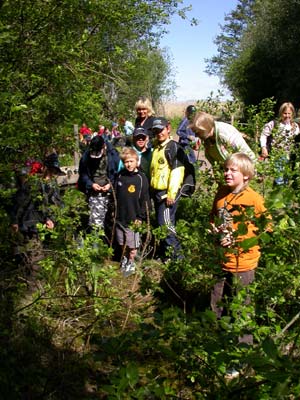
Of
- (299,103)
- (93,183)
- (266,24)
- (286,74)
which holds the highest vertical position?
(266,24)

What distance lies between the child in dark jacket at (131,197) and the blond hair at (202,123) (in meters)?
1.09

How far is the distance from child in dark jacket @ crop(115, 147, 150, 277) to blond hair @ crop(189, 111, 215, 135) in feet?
3.58

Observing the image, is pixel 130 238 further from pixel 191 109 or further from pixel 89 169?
pixel 191 109

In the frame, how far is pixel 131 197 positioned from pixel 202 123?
1.29 m

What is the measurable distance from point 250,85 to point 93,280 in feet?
86.9

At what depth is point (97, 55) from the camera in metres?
5.95

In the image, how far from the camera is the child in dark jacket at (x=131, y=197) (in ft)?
17.0

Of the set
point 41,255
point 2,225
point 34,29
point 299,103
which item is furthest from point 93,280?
point 299,103

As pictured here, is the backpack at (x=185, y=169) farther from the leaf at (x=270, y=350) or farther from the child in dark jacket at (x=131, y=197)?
the leaf at (x=270, y=350)

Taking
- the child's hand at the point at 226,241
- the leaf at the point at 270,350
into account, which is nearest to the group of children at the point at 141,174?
the child's hand at the point at 226,241

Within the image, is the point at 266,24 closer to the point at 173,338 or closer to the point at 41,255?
the point at 41,255

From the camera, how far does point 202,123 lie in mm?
4266

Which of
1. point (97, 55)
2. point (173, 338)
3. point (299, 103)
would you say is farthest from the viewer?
point (299, 103)

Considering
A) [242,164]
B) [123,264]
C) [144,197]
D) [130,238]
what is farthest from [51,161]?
[242,164]
